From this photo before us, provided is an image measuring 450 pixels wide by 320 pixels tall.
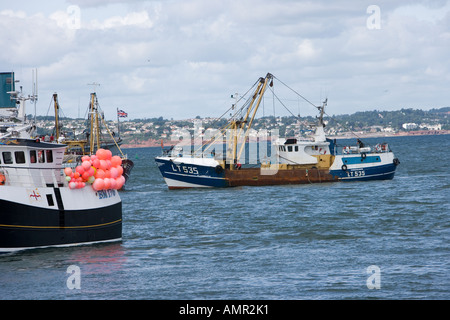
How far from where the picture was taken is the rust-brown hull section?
69.4 m

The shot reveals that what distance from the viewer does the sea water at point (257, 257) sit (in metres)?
26.1

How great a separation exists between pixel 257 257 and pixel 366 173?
42.7 meters

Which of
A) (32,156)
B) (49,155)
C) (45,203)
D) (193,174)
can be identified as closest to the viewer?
(45,203)

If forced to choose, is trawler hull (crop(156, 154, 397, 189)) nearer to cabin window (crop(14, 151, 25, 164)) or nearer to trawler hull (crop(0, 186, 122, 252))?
trawler hull (crop(0, 186, 122, 252))

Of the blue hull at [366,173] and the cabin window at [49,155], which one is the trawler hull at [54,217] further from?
the blue hull at [366,173]

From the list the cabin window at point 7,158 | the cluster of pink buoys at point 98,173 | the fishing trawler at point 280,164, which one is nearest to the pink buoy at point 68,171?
the cluster of pink buoys at point 98,173

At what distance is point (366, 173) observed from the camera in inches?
2867

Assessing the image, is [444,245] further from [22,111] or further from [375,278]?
[22,111]

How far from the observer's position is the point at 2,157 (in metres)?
32.8

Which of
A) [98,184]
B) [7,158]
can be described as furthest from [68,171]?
[7,158]

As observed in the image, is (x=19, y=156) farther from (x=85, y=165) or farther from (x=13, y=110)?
(x=13, y=110)

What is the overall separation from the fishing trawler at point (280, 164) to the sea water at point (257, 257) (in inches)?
563

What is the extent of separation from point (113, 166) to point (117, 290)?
1032 cm

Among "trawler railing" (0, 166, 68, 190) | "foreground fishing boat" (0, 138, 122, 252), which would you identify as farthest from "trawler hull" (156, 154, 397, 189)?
"trawler railing" (0, 166, 68, 190)
